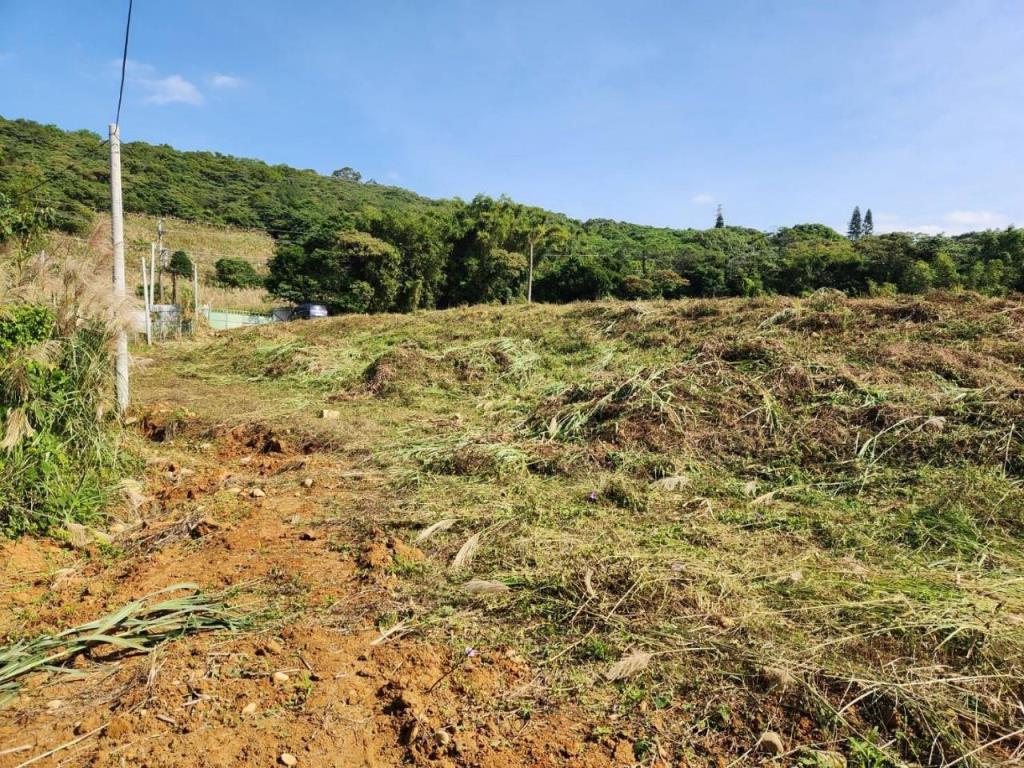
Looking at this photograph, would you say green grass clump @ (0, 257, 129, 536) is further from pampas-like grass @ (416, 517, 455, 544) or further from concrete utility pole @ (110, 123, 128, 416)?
pampas-like grass @ (416, 517, 455, 544)

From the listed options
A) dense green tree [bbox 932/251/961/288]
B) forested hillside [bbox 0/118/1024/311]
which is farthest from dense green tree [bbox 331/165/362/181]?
dense green tree [bbox 932/251/961/288]

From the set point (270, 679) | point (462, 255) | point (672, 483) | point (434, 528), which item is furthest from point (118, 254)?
point (462, 255)

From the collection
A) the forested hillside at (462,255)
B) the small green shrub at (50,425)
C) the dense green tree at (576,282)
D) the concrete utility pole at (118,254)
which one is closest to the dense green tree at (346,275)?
the forested hillside at (462,255)

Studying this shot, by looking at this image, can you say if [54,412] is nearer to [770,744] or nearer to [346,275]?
[770,744]

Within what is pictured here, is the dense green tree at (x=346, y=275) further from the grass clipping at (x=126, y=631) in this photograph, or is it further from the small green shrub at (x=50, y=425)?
the grass clipping at (x=126, y=631)

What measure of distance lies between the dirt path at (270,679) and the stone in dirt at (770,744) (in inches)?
20.6

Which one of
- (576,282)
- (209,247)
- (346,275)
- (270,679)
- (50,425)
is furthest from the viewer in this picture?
(209,247)

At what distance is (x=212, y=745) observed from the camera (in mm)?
1898

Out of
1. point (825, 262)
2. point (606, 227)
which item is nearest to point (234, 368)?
point (825, 262)

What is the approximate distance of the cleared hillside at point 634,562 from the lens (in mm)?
1998

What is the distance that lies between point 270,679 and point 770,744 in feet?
6.22

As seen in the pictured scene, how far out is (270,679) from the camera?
224 cm

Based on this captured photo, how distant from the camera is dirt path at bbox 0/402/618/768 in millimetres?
1901

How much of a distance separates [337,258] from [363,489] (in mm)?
22672
